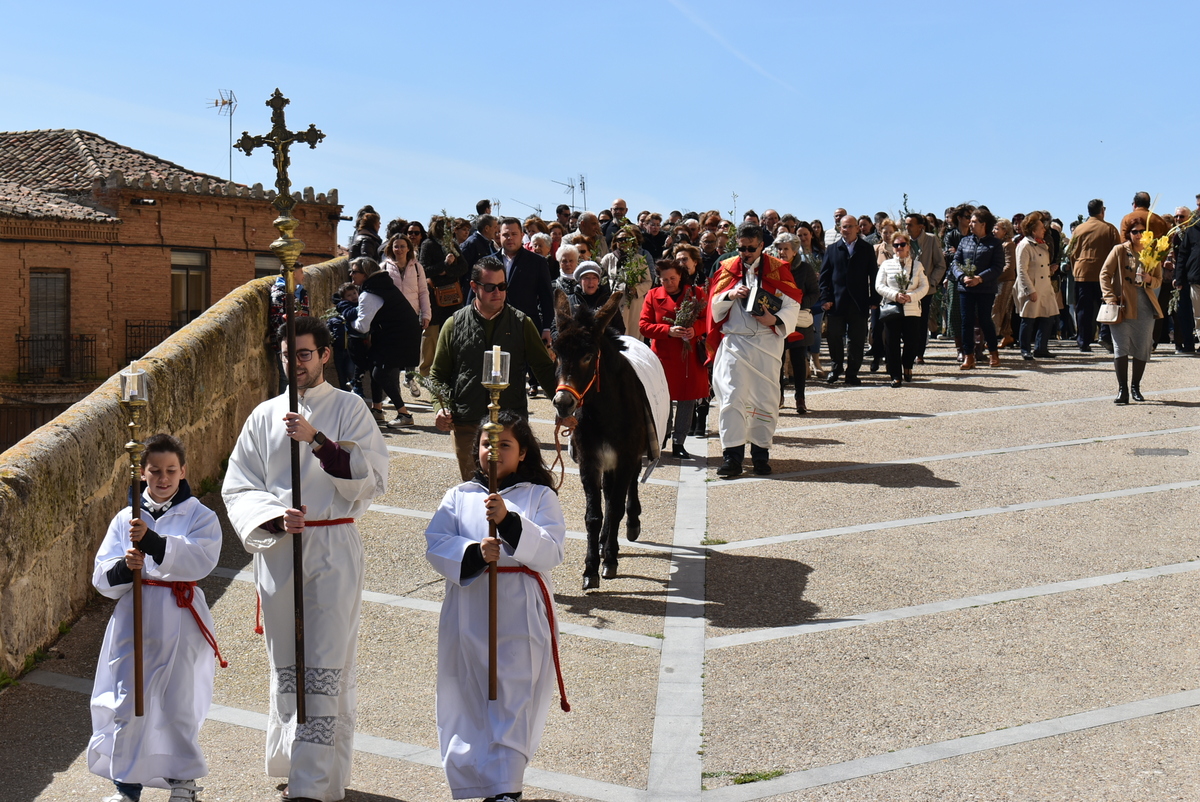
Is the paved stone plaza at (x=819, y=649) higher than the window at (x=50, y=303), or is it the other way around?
the window at (x=50, y=303)

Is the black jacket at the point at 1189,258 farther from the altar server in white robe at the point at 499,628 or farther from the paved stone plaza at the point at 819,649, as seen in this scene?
the altar server in white robe at the point at 499,628

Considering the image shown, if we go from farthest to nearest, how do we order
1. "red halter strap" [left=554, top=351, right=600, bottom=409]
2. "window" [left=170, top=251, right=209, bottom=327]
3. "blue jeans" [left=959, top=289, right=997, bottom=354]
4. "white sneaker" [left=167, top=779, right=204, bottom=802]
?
"window" [left=170, top=251, right=209, bottom=327] < "blue jeans" [left=959, top=289, right=997, bottom=354] < "red halter strap" [left=554, top=351, right=600, bottom=409] < "white sneaker" [left=167, top=779, right=204, bottom=802]

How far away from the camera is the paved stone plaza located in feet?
18.2

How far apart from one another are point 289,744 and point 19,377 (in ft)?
132

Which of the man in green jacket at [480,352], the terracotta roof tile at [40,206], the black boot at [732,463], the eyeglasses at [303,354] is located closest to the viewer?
the eyeglasses at [303,354]

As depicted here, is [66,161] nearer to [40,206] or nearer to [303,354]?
[40,206]

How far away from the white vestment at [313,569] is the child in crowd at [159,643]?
23cm

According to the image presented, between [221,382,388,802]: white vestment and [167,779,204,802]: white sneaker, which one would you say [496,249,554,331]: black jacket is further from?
[167,779,204,802]: white sneaker

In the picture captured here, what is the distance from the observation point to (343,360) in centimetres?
1412

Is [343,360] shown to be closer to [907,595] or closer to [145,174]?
[907,595]

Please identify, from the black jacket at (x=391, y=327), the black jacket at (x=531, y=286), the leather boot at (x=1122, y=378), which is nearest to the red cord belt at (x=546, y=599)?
the black jacket at (x=531, y=286)

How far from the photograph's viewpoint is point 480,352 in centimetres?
840

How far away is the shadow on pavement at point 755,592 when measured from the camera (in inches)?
309

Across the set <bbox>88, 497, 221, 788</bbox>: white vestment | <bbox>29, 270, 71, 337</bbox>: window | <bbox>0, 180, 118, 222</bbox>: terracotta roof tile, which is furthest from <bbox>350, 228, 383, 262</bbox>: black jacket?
<bbox>29, 270, 71, 337</bbox>: window
